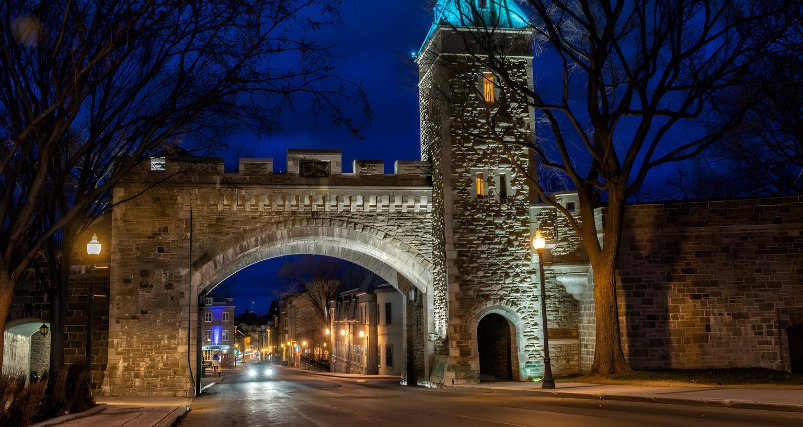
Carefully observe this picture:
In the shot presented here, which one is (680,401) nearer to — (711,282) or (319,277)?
(711,282)

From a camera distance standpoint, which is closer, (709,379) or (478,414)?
(478,414)

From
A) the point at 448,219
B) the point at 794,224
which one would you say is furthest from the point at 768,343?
the point at 448,219

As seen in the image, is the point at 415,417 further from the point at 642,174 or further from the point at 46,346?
the point at 46,346

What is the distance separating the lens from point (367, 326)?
4066 centimetres

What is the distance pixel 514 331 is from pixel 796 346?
787cm

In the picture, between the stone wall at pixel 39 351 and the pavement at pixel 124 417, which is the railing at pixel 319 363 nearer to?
the stone wall at pixel 39 351

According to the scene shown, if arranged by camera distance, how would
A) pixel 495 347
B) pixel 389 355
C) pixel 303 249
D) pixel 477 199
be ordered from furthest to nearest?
pixel 389 355 → pixel 495 347 → pixel 303 249 → pixel 477 199

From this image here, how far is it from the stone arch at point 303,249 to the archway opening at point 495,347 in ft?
11.6

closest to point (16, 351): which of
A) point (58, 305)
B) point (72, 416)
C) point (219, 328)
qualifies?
point (58, 305)

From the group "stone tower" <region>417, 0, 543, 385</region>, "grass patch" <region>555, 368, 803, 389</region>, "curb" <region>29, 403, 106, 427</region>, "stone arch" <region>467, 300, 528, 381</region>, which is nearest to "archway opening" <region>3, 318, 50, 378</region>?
"curb" <region>29, 403, 106, 427</region>

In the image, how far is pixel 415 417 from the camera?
1042cm

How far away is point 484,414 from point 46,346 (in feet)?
69.8

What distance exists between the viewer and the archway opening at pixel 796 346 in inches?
701

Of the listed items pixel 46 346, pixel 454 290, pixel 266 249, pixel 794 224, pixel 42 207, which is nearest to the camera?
pixel 42 207
